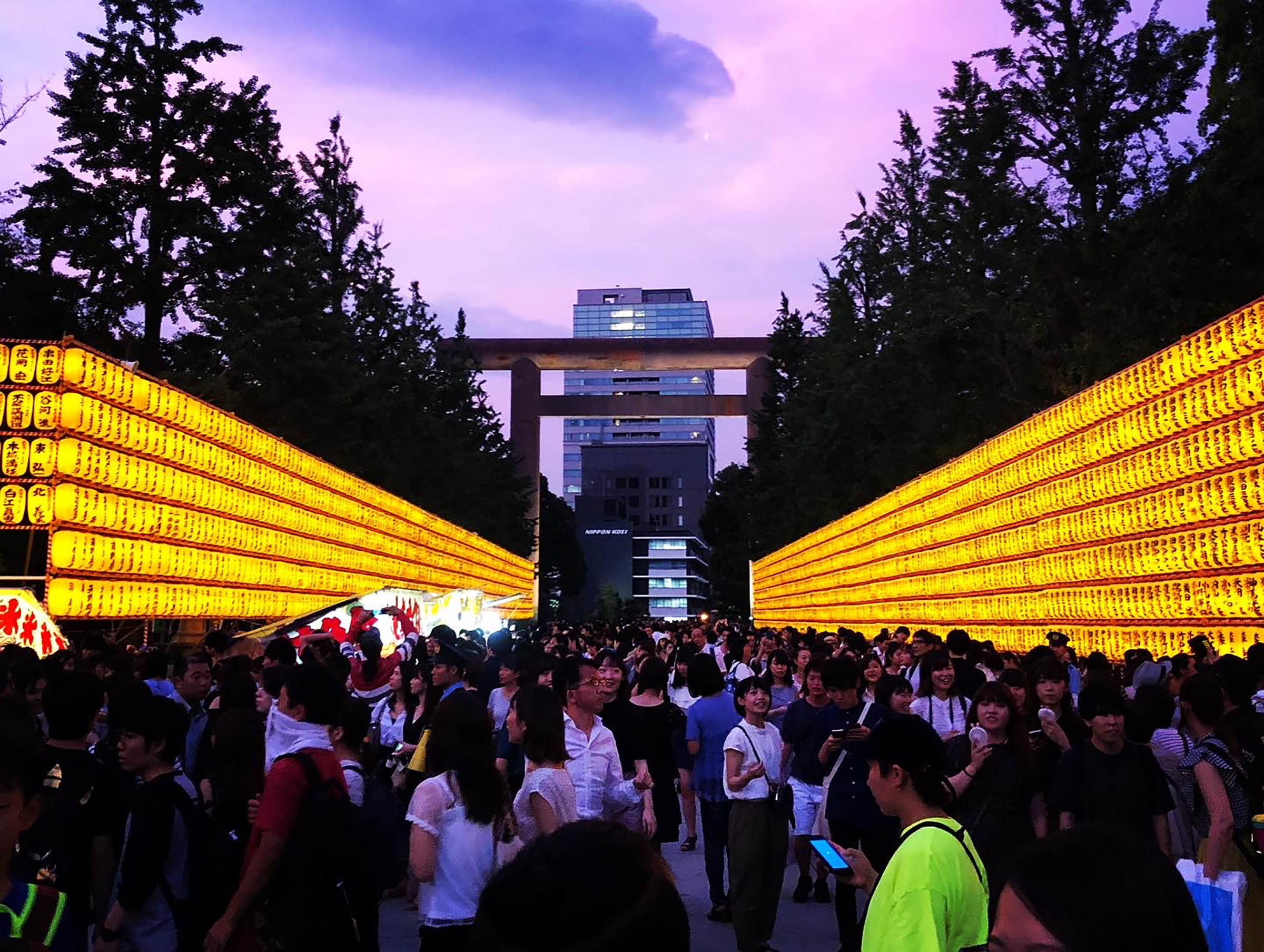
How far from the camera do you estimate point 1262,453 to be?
38.2ft

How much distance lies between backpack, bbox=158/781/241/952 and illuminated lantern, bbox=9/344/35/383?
1106 cm

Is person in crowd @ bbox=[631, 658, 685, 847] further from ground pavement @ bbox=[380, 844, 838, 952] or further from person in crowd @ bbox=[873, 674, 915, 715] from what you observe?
person in crowd @ bbox=[873, 674, 915, 715]

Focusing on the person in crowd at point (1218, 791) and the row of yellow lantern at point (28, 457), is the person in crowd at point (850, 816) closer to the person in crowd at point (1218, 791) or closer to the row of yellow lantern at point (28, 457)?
the person in crowd at point (1218, 791)

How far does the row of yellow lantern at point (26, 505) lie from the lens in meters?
13.5

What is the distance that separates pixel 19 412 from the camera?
13.7 metres

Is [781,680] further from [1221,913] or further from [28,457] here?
[28,457]

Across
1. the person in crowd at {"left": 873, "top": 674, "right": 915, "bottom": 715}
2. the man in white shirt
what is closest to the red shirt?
the man in white shirt

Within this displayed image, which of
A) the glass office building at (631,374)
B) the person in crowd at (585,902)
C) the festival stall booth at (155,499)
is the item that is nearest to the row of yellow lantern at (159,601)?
the festival stall booth at (155,499)

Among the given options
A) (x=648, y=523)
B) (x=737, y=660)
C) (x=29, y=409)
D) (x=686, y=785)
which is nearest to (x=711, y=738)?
(x=686, y=785)

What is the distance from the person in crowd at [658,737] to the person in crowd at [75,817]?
14.9ft

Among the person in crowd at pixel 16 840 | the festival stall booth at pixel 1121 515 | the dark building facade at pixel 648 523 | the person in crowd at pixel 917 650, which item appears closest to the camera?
the person in crowd at pixel 16 840

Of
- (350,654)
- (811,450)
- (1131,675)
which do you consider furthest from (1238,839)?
(811,450)

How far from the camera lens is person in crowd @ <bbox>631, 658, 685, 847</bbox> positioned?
8.46 m

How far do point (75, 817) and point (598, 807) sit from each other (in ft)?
7.95
